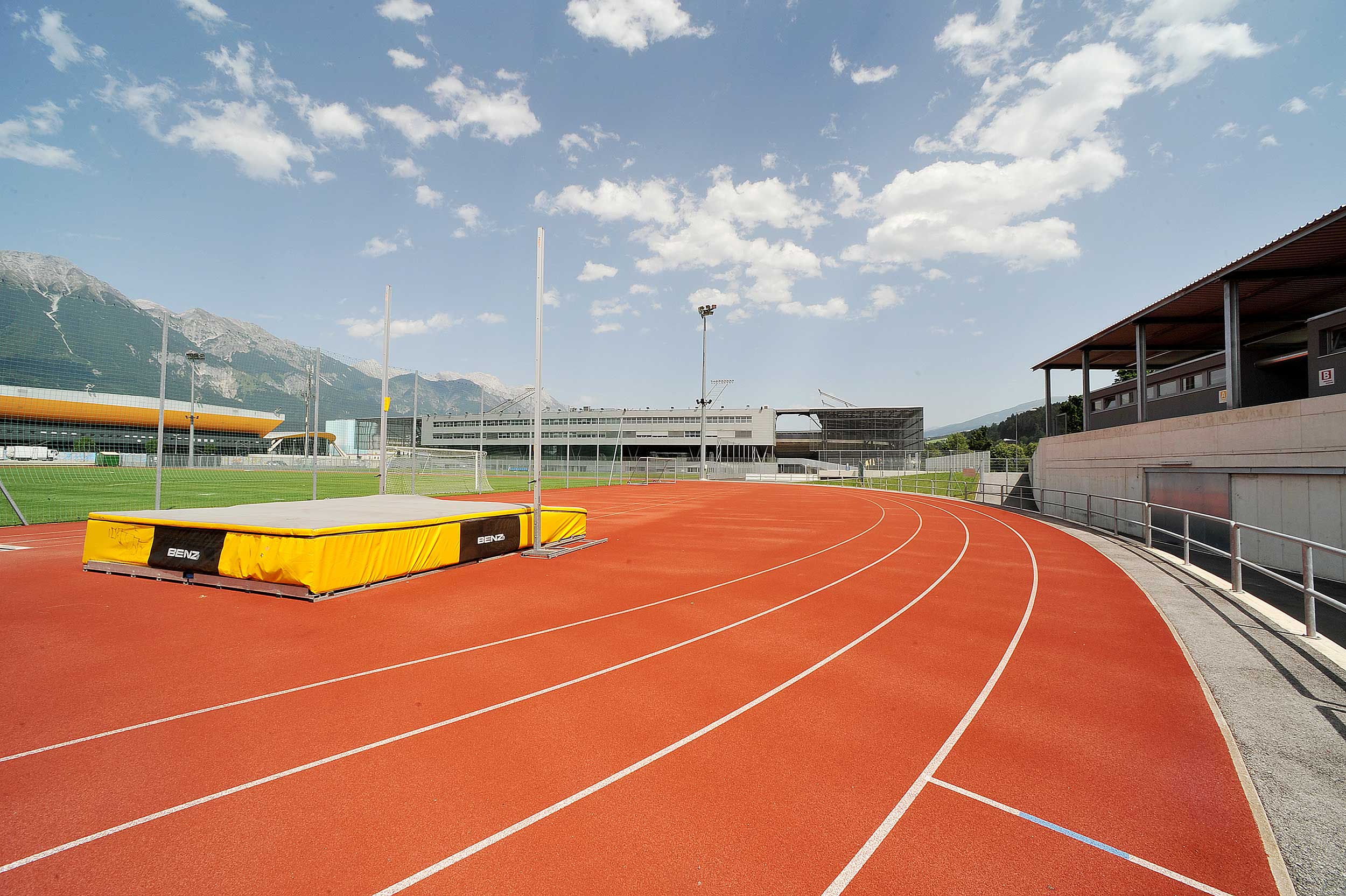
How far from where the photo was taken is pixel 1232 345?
53.1 ft

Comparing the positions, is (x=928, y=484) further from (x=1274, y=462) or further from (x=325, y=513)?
(x=325, y=513)

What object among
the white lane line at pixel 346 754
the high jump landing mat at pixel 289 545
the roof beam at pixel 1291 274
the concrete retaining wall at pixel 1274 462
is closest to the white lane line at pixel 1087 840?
the white lane line at pixel 346 754

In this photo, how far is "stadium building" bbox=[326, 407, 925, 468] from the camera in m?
88.9

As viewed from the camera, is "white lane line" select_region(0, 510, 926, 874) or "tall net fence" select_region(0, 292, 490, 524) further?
"tall net fence" select_region(0, 292, 490, 524)

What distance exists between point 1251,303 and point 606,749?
91.5ft

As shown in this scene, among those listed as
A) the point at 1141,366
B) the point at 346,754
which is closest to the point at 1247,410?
the point at 1141,366

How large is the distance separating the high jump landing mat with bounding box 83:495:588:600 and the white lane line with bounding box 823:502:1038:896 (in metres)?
8.61

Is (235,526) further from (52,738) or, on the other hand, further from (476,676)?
(476,676)

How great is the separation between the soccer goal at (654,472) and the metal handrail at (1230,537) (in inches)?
988

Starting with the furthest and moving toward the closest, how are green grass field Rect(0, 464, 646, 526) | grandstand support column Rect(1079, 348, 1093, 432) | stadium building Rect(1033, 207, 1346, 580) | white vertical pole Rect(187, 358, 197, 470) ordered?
grandstand support column Rect(1079, 348, 1093, 432) < white vertical pole Rect(187, 358, 197, 470) < green grass field Rect(0, 464, 646, 526) < stadium building Rect(1033, 207, 1346, 580)

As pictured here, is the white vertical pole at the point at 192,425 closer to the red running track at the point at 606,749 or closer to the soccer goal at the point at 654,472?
the red running track at the point at 606,749

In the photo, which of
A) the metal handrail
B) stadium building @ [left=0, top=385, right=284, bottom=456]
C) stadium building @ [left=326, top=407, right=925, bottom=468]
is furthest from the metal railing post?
stadium building @ [left=326, top=407, right=925, bottom=468]

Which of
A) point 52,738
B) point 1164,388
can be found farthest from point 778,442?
point 52,738

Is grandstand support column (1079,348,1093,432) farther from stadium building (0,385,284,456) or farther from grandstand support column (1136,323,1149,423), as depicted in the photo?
stadium building (0,385,284,456)
